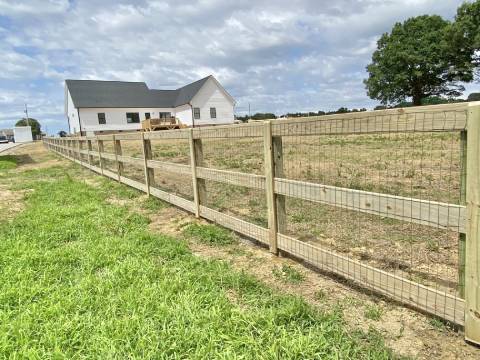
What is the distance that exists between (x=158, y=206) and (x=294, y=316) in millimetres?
4012

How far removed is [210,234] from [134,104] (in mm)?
41074

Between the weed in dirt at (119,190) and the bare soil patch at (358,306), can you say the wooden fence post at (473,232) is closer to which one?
the bare soil patch at (358,306)

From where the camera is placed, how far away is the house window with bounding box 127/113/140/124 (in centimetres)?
4144

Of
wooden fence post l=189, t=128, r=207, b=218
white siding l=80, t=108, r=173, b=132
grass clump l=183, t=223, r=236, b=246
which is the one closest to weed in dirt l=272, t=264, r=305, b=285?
grass clump l=183, t=223, r=236, b=246

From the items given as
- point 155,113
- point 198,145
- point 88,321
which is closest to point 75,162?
point 198,145

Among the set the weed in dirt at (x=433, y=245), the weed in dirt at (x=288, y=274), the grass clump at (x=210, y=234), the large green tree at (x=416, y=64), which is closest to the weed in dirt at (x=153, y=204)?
the grass clump at (x=210, y=234)

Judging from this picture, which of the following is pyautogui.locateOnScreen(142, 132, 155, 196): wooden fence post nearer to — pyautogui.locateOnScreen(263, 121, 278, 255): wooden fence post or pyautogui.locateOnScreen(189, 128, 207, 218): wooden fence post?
pyautogui.locateOnScreen(189, 128, 207, 218): wooden fence post

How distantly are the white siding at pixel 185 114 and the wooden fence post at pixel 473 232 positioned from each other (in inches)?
1590

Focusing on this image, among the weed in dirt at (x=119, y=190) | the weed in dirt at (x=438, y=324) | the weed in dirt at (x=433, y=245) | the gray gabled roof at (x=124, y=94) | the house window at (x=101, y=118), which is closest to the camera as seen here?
the weed in dirt at (x=438, y=324)

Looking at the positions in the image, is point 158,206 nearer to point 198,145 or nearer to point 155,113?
point 198,145

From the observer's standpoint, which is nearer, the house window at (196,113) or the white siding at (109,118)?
the white siding at (109,118)

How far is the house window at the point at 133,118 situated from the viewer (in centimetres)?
4144

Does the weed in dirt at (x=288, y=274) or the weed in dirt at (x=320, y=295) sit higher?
the weed in dirt at (x=288, y=274)

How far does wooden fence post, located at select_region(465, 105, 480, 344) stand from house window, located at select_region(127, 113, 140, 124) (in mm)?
43059
